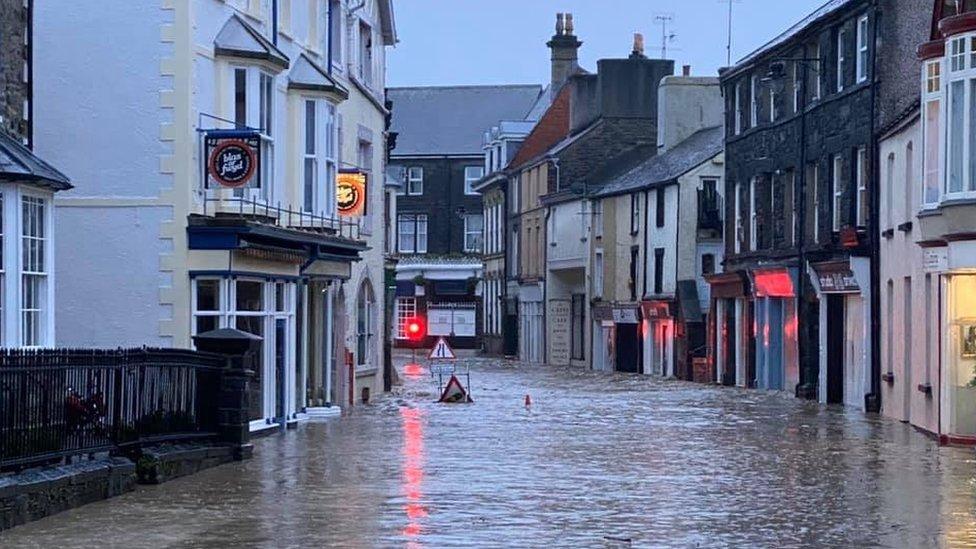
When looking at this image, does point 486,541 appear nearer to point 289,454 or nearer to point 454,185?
point 289,454

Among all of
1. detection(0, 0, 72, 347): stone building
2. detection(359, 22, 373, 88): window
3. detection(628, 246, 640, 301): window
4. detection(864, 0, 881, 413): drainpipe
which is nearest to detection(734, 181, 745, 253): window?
detection(359, 22, 373, 88): window

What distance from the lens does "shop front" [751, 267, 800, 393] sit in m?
48.3

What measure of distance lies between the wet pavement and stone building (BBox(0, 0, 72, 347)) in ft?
9.04

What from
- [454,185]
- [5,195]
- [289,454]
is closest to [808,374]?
[289,454]

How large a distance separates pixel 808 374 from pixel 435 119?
64.5 meters

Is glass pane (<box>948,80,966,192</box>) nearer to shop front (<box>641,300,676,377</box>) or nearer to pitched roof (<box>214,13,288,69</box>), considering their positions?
pitched roof (<box>214,13,288,69</box>)

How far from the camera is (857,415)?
38031 millimetres

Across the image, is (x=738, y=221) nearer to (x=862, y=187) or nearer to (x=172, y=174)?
(x=862, y=187)

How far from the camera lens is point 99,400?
66.0 feet

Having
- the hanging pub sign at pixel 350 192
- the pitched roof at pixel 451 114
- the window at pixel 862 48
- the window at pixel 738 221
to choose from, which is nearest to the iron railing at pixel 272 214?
the hanging pub sign at pixel 350 192

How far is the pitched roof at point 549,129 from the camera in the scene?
296ft

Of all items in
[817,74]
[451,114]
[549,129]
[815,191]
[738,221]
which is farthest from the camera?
[451,114]

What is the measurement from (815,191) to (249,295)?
66.2ft

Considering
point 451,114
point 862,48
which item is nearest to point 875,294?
point 862,48
